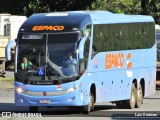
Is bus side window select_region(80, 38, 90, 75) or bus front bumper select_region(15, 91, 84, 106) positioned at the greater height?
bus side window select_region(80, 38, 90, 75)

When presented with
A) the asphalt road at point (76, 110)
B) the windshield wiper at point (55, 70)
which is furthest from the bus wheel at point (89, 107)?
the windshield wiper at point (55, 70)

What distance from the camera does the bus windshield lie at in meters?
20.0

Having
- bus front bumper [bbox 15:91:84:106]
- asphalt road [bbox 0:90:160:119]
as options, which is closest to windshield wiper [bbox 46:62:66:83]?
bus front bumper [bbox 15:91:84:106]

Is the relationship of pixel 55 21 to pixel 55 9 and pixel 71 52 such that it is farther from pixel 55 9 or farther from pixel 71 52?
pixel 55 9

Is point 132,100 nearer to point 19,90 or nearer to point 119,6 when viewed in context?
point 19,90

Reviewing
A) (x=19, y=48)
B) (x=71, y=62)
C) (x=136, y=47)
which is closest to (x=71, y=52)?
(x=71, y=62)

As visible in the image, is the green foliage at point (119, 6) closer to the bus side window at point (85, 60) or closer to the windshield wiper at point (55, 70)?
the bus side window at point (85, 60)

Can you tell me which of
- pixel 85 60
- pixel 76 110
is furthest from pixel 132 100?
pixel 85 60

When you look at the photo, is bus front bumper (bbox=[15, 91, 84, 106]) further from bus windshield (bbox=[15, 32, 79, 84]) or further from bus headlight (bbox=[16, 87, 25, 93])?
bus windshield (bbox=[15, 32, 79, 84])

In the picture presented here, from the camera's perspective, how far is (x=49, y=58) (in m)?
20.0

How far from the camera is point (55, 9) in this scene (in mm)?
59344

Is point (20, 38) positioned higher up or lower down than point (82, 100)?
higher up

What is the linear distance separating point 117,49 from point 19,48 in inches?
153

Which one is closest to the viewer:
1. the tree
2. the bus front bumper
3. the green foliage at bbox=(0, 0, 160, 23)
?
the bus front bumper
